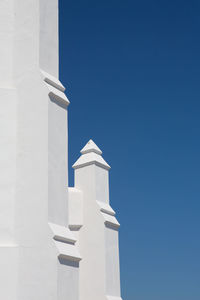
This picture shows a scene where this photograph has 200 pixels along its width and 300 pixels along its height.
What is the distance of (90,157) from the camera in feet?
48.4

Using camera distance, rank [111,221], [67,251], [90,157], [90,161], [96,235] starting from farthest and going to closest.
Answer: [90,157] → [90,161] → [111,221] → [96,235] → [67,251]

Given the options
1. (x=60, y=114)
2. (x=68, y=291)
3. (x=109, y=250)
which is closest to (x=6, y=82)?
(x=60, y=114)

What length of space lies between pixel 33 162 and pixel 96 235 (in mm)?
4623

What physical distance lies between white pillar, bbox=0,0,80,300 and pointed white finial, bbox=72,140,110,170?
14.5 feet

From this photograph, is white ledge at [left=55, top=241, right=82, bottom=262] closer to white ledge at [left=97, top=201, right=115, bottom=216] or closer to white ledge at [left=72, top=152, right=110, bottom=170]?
white ledge at [left=97, top=201, right=115, bottom=216]

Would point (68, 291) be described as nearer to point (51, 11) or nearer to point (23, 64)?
point (23, 64)

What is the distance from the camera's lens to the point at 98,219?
13688mm

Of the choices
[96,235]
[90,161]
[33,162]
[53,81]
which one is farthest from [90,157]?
[33,162]

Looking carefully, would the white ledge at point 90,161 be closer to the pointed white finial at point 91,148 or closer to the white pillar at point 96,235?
the white pillar at point 96,235

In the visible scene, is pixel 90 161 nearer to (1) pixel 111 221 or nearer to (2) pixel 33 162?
(1) pixel 111 221

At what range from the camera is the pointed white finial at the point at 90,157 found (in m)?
14.6

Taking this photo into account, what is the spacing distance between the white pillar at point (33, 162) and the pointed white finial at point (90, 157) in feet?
14.5

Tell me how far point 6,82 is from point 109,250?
5597 mm

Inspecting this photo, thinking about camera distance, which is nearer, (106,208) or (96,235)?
(96,235)
